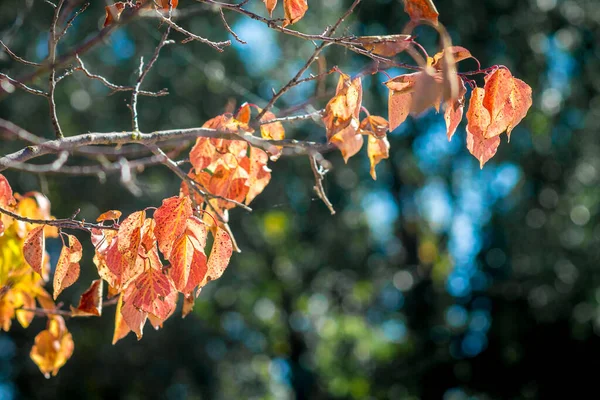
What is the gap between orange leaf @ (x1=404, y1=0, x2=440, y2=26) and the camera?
811mm

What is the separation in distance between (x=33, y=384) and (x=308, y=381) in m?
2.21

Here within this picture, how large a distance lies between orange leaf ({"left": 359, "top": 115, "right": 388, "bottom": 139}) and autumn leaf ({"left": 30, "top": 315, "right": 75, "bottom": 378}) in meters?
0.73

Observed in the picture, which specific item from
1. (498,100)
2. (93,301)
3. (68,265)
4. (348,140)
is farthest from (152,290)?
(498,100)

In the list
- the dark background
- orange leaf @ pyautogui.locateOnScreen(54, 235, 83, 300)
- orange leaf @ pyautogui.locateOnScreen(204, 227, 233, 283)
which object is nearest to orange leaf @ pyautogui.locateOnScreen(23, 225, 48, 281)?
orange leaf @ pyautogui.locateOnScreen(54, 235, 83, 300)

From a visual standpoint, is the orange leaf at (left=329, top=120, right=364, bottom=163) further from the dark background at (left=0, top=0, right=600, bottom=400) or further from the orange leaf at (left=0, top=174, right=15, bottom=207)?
the dark background at (left=0, top=0, right=600, bottom=400)

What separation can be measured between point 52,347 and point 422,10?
3.26 ft

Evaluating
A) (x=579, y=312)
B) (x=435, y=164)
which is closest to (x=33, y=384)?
(x=435, y=164)

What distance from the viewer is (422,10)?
2.70 feet

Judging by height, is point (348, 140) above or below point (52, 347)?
above

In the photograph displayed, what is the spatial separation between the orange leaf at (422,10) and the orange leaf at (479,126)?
0.18 metres

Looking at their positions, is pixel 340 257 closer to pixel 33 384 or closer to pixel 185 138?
pixel 33 384

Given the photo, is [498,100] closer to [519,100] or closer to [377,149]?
[519,100]

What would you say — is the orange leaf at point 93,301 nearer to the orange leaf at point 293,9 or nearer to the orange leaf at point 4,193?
the orange leaf at point 4,193

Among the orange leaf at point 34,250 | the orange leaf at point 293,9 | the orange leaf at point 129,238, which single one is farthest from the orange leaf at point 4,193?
the orange leaf at point 293,9
